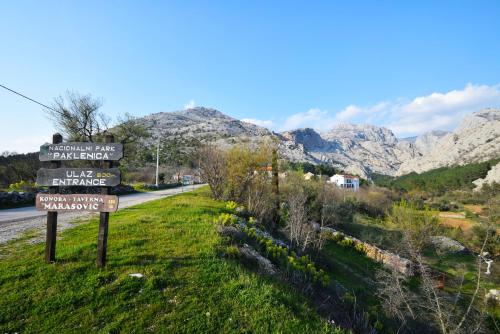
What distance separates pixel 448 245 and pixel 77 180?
37576 millimetres

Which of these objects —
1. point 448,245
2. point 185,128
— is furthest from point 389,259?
point 185,128

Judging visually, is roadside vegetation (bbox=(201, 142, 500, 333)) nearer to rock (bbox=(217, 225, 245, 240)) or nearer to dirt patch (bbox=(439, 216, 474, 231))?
rock (bbox=(217, 225, 245, 240))

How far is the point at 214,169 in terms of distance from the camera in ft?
69.9

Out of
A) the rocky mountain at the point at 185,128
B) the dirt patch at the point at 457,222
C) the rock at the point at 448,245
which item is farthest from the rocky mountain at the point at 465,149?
the rock at the point at 448,245

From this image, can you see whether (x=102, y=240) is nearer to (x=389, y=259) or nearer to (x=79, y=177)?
(x=79, y=177)

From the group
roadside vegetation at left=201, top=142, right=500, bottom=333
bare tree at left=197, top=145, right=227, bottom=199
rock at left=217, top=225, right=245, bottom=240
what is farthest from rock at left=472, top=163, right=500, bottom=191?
rock at left=217, top=225, right=245, bottom=240

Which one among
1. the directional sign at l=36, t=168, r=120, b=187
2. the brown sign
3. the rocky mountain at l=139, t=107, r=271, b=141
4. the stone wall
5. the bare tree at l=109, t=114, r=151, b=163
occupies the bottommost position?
the stone wall

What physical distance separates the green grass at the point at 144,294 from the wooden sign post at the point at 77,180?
0.84m

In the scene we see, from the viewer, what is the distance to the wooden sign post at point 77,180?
20.8 ft

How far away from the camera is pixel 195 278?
5883mm

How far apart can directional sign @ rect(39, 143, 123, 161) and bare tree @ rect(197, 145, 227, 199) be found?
47.6 ft

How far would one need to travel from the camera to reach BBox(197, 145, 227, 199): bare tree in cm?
2127

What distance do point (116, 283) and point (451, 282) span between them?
2408 centimetres

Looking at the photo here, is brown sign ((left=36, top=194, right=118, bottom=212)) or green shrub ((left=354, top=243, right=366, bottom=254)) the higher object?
brown sign ((left=36, top=194, right=118, bottom=212))
